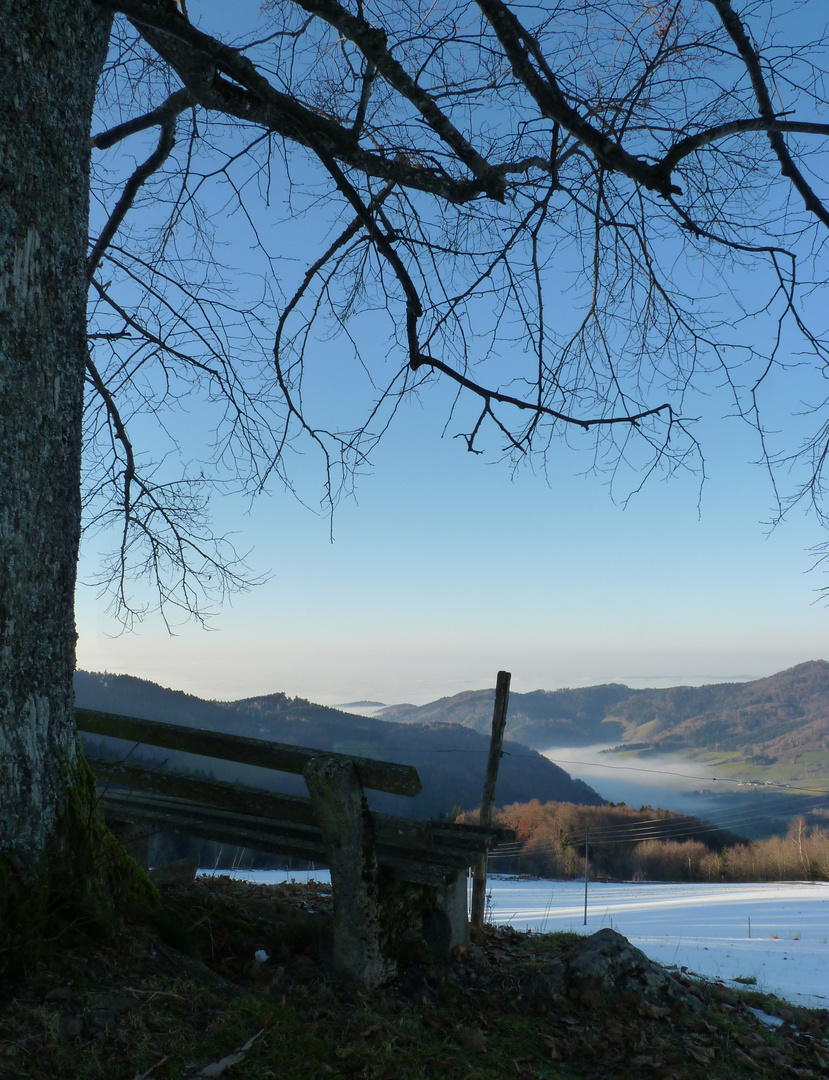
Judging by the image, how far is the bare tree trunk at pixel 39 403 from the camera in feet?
9.37

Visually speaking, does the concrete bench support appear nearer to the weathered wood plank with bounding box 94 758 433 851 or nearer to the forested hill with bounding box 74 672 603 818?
the weathered wood plank with bounding box 94 758 433 851

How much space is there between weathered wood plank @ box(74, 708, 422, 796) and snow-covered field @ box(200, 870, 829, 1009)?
3490 millimetres

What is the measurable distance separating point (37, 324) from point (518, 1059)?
12.5ft

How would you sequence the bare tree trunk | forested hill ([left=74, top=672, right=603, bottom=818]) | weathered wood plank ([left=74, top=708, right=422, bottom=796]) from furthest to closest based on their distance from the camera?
forested hill ([left=74, top=672, right=603, bottom=818]) < weathered wood plank ([left=74, top=708, right=422, bottom=796]) < the bare tree trunk

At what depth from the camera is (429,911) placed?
12.9ft

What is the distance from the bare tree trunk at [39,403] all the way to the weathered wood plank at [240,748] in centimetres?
67

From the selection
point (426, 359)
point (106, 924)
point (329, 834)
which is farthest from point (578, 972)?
point (426, 359)

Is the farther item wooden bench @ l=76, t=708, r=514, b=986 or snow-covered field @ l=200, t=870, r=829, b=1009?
snow-covered field @ l=200, t=870, r=829, b=1009

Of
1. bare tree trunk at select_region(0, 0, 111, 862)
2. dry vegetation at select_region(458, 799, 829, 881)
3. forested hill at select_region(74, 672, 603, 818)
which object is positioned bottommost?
dry vegetation at select_region(458, 799, 829, 881)

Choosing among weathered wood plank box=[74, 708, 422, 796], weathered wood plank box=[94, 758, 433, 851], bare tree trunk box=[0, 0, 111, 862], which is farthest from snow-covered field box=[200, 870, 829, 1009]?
bare tree trunk box=[0, 0, 111, 862]

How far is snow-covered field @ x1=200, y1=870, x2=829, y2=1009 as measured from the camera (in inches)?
247

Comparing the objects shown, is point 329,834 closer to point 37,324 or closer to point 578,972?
point 578,972

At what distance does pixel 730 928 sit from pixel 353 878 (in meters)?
10.0

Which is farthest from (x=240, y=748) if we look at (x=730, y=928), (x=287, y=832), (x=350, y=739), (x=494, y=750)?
(x=350, y=739)
